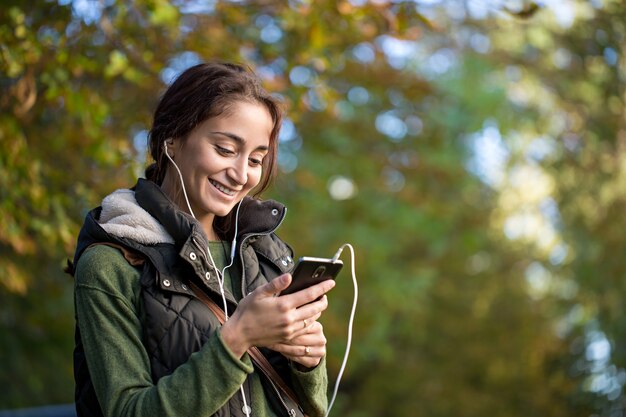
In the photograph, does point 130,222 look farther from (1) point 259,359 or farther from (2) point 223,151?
(1) point 259,359

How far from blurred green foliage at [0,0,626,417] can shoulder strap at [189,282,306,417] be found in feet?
7.58

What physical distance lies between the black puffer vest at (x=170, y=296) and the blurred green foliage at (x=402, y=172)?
2.18 m

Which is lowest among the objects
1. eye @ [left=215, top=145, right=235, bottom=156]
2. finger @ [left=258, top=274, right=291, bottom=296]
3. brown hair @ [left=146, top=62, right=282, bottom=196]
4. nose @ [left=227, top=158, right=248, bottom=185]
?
finger @ [left=258, top=274, right=291, bottom=296]

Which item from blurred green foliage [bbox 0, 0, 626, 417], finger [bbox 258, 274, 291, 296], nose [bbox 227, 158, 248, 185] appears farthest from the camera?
blurred green foliage [bbox 0, 0, 626, 417]

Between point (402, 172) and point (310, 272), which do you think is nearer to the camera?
point (310, 272)

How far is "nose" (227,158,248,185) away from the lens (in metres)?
2.41

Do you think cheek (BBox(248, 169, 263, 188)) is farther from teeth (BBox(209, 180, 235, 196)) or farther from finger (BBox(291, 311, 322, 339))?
finger (BBox(291, 311, 322, 339))

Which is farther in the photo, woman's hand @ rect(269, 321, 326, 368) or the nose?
the nose

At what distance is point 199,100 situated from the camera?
2428 mm

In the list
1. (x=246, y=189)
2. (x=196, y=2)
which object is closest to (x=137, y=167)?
(x=196, y=2)

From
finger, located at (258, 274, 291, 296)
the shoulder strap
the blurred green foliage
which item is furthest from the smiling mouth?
the blurred green foliage

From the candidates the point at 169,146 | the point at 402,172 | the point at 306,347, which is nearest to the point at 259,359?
the point at 306,347

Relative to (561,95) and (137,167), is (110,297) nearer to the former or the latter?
(137,167)

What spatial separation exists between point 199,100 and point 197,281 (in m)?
0.46
